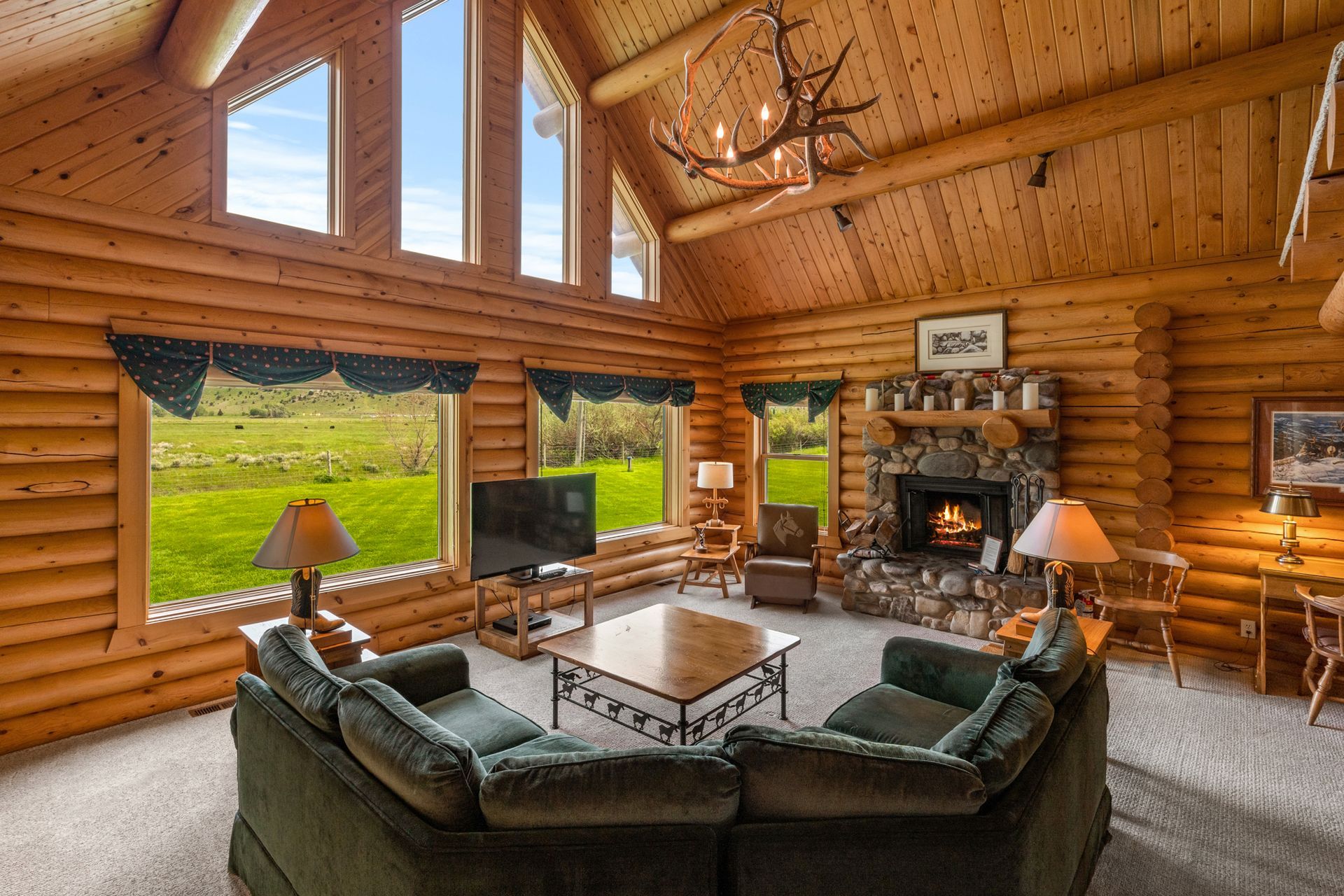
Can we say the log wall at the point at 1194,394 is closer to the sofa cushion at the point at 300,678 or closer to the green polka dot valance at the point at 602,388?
the green polka dot valance at the point at 602,388

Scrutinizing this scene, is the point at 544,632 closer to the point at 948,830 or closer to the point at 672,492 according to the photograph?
the point at 672,492

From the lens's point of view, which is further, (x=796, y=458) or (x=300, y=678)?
(x=796, y=458)

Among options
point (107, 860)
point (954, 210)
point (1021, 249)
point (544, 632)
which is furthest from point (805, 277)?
point (107, 860)

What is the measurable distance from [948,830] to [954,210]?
5142 mm

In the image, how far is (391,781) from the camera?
158 centimetres

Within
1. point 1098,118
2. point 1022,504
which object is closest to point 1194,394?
point 1022,504

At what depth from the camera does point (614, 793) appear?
1.47 m

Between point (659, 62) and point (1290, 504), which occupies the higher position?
point (659, 62)

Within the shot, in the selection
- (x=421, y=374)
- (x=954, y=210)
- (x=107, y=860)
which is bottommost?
(x=107, y=860)

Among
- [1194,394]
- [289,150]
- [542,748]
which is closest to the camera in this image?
[542,748]

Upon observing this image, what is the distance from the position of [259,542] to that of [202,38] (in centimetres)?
301

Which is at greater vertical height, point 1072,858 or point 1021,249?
point 1021,249

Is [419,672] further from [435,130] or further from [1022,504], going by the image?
[1022,504]

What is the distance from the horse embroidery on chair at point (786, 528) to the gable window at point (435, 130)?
3786 millimetres
